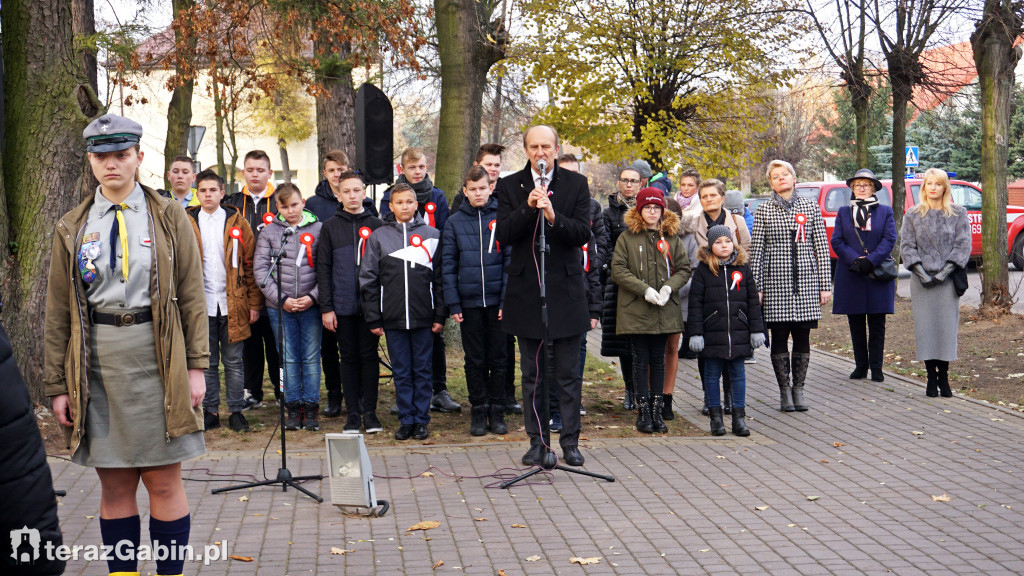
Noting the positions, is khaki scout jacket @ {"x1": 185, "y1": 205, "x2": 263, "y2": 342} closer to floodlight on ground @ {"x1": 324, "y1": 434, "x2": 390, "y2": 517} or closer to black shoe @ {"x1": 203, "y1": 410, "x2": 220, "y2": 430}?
black shoe @ {"x1": 203, "y1": 410, "x2": 220, "y2": 430}

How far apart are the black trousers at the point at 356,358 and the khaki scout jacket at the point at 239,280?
0.76 metres

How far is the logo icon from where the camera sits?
7.92 ft

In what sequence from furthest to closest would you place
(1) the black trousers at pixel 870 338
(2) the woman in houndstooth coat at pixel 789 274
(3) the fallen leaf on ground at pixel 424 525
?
(1) the black trousers at pixel 870 338
(2) the woman in houndstooth coat at pixel 789 274
(3) the fallen leaf on ground at pixel 424 525

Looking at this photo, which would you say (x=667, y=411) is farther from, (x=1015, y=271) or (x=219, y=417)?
(x=1015, y=271)

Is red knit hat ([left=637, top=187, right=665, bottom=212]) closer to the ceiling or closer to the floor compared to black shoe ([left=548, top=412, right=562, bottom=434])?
closer to the ceiling

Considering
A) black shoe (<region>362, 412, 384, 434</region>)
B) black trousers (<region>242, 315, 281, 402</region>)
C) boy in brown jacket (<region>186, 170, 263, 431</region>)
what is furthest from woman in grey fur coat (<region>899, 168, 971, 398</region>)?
boy in brown jacket (<region>186, 170, 263, 431</region>)

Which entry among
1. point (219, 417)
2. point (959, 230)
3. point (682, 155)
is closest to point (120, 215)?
point (219, 417)

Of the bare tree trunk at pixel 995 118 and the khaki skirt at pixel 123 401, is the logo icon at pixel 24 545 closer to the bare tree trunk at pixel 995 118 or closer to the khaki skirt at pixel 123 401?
the khaki skirt at pixel 123 401

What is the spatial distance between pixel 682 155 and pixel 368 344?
599 inches

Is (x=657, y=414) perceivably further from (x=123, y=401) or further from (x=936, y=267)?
(x=123, y=401)

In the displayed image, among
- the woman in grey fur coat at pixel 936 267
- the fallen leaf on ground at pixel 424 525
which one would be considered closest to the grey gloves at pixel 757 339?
the woman in grey fur coat at pixel 936 267

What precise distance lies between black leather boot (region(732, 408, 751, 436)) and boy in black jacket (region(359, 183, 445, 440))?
7.89 feet

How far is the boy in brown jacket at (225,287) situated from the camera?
8.26 metres

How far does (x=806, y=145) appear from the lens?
55250 mm
